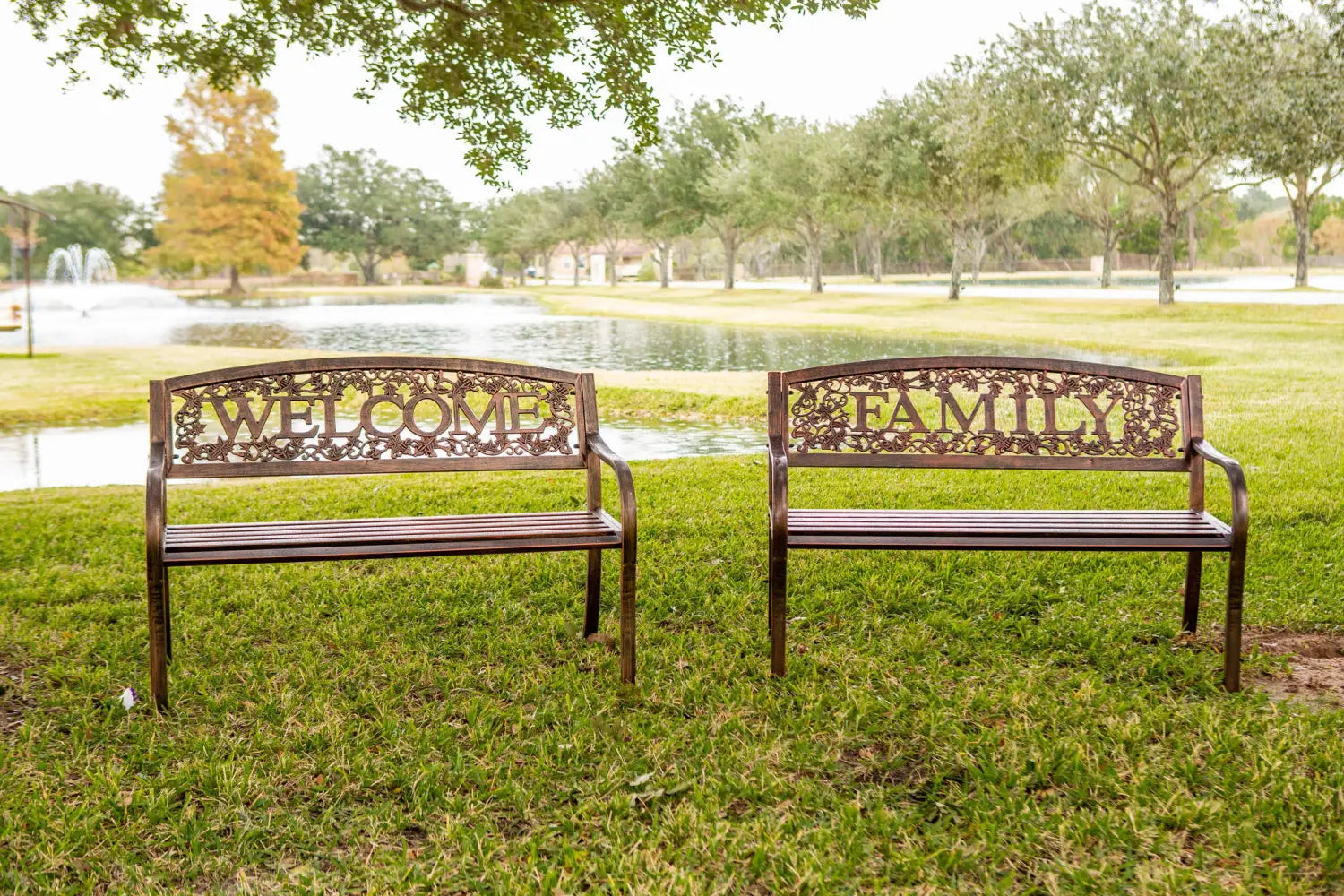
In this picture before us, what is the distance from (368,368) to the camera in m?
3.19

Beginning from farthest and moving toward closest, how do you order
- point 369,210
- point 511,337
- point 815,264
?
1. point 369,210
2. point 815,264
3. point 511,337

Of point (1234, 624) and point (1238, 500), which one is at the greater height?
point (1238, 500)

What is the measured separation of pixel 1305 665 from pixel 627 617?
6.41 feet

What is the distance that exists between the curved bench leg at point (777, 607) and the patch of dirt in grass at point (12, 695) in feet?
6.26

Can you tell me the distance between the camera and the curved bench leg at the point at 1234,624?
2.88 meters

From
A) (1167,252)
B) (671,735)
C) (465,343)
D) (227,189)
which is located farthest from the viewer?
(227,189)

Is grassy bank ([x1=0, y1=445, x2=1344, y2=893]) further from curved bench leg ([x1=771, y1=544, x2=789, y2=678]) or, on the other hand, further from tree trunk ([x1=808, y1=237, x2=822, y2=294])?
tree trunk ([x1=808, y1=237, x2=822, y2=294])

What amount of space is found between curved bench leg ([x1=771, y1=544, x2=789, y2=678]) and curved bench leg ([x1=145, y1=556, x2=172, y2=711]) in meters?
1.53

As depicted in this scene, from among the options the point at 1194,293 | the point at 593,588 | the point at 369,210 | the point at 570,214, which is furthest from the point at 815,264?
the point at 593,588

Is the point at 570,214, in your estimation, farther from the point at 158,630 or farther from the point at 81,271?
the point at 158,630

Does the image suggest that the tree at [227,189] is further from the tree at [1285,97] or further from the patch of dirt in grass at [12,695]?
the patch of dirt in grass at [12,695]

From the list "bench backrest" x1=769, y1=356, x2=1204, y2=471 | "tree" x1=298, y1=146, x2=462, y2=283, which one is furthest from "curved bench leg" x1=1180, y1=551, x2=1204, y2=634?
"tree" x1=298, y1=146, x2=462, y2=283

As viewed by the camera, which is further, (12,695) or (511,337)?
(511,337)

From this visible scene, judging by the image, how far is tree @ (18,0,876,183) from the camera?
725 cm
